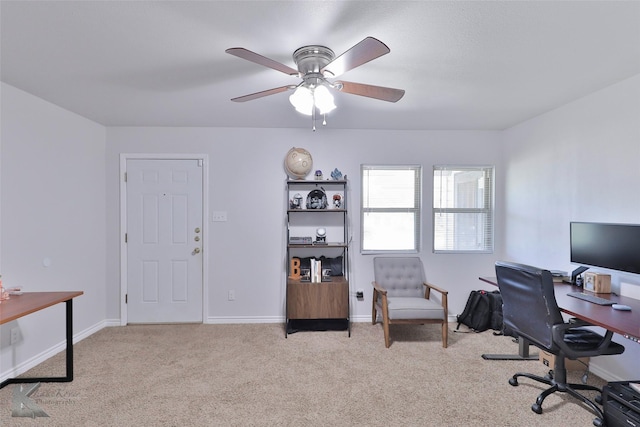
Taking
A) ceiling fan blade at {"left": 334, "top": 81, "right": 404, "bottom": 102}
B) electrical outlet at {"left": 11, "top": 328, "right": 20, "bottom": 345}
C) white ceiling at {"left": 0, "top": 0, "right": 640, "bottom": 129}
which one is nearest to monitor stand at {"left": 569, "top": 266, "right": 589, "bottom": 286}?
white ceiling at {"left": 0, "top": 0, "right": 640, "bottom": 129}

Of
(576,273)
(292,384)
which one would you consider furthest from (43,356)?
(576,273)

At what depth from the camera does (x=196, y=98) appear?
9.30 feet

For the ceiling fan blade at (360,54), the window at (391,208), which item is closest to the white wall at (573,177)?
the window at (391,208)

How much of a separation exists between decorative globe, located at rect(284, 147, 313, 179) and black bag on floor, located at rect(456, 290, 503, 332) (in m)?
2.51

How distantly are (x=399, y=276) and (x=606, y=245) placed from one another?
1.88m

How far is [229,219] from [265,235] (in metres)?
0.48

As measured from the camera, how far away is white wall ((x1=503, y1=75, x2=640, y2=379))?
95.0 inches

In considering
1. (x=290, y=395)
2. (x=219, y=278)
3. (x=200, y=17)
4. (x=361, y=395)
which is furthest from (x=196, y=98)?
(x=361, y=395)

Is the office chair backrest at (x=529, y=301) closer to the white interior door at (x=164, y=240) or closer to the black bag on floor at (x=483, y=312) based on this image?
the black bag on floor at (x=483, y=312)

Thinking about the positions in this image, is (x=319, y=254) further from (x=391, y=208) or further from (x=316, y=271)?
(x=391, y=208)

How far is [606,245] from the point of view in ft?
7.98

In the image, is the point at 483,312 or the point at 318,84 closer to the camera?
the point at 318,84

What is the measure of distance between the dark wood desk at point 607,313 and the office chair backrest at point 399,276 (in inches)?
55.0

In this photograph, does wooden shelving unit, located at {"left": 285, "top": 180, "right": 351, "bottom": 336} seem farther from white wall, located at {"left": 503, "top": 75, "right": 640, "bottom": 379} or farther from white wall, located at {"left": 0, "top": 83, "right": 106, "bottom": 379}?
white wall, located at {"left": 0, "top": 83, "right": 106, "bottom": 379}
